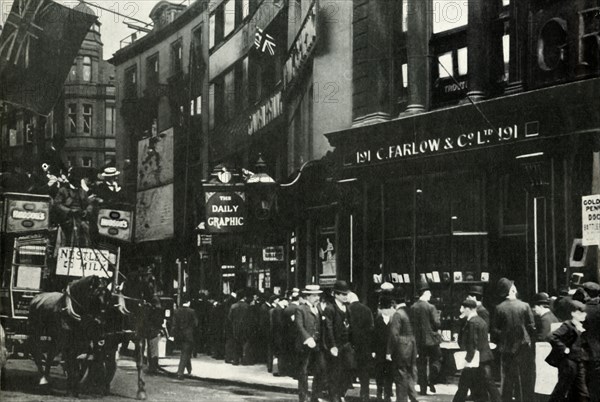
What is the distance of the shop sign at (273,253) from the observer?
1942 cm

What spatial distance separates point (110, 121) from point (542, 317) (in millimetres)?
8558

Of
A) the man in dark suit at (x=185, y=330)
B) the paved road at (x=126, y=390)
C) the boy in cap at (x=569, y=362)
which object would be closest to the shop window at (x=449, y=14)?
the man in dark suit at (x=185, y=330)

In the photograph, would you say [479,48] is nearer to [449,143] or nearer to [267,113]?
[449,143]

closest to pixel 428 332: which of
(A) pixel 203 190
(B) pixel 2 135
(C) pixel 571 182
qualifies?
(C) pixel 571 182

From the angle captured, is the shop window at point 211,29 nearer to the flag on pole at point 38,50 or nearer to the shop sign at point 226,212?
the flag on pole at point 38,50

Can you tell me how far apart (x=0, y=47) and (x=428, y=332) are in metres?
8.96

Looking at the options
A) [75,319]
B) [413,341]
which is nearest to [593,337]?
[413,341]

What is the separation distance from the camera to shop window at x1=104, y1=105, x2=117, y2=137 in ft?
54.2

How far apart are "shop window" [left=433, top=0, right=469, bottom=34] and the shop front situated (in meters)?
1.89

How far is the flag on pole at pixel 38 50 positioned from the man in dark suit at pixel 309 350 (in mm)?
5993

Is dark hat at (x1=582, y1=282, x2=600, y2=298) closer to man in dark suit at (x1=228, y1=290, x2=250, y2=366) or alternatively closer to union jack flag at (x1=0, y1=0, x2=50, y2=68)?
union jack flag at (x1=0, y1=0, x2=50, y2=68)

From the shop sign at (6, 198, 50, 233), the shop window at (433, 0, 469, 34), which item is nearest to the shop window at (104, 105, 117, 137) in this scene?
the shop sign at (6, 198, 50, 233)

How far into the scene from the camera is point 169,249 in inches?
722

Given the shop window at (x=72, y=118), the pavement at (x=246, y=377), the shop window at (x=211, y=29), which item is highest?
the shop window at (x=211, y=29)
